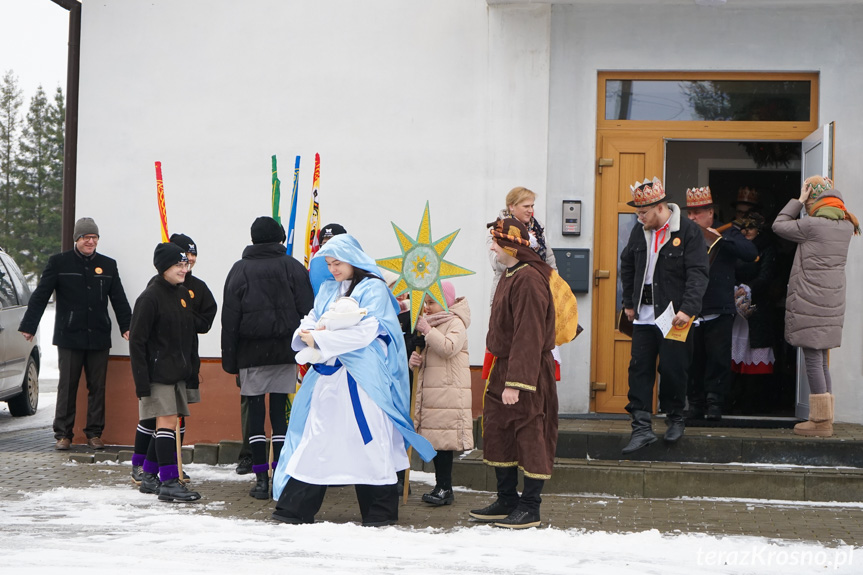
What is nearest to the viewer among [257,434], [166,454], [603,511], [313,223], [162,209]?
[603,511]

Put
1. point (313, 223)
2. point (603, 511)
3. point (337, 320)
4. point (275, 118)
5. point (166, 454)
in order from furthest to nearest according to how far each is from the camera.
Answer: point (275, 118), point (313, 223), point (166, 454), point (603, 511), point (337, 320)

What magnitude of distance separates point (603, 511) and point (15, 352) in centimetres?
788

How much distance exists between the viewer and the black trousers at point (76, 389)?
32.1 ft

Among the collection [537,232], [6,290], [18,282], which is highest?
[537,232]

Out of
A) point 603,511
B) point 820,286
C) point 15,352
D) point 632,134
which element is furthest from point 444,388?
point 15,352

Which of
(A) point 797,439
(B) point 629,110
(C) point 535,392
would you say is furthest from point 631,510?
(B) point 629,110

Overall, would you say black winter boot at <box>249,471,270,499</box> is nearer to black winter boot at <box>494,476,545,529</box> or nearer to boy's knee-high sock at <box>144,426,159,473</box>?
boy's knee-high sock at <box>144,426,159,473</box>

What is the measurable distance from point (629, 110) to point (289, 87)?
3206 mm

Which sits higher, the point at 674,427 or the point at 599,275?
the point at 599,275

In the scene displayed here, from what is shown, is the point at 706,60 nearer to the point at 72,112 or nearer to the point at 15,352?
the point at 72,112

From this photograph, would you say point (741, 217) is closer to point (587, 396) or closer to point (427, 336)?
point (587, 396)

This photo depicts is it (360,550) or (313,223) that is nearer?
(360,550)

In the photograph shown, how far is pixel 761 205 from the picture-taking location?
35.8ft

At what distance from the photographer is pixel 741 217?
10344mm
